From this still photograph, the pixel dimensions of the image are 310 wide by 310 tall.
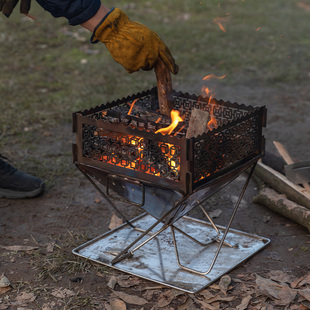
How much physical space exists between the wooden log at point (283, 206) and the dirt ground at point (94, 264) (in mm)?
71

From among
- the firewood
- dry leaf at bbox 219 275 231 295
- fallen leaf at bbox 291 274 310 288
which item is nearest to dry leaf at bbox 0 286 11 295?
dry leaf at bbox 219 275 231 295

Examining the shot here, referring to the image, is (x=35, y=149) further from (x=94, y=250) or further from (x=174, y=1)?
(x=174, y=1)

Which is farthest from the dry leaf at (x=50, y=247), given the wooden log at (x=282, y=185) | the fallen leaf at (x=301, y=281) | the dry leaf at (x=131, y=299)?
the wooden log at (x=282, y=185)

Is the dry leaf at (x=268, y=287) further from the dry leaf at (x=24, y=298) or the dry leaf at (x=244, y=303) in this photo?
the dry leaf at (x=24, y=298)

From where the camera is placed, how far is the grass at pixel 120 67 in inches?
242

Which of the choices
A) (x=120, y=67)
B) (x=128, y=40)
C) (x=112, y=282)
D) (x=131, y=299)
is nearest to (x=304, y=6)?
(x=120, y=67)

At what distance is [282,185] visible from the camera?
3900 millimetres

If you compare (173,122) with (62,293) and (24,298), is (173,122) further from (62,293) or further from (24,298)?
(24,298)

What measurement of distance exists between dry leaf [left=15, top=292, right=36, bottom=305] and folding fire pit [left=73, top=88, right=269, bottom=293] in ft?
1.59

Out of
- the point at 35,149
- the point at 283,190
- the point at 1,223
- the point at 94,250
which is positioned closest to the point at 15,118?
the point at 35,149

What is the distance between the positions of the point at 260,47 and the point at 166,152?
229 inches

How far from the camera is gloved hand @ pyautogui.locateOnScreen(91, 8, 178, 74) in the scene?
114 inches

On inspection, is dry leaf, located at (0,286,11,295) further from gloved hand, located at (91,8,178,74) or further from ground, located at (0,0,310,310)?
gloved hand, located at (91,8,178,74)

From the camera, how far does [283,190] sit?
3.90m
